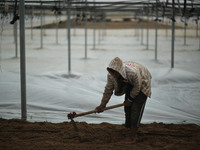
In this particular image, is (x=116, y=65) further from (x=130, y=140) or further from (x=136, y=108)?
(x=130, y=140)

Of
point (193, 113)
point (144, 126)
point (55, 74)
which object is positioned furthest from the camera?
point (55, 74)

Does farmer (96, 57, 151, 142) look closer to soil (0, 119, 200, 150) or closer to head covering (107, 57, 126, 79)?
head covering (107, 57, 126, 79)

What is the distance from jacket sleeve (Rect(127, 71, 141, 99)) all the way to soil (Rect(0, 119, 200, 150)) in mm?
552

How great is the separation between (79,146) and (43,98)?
1960mm

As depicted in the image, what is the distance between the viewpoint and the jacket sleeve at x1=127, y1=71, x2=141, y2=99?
2.93m

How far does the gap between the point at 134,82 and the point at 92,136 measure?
0.84 metres

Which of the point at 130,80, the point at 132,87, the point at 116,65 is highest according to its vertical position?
the point at 116,65

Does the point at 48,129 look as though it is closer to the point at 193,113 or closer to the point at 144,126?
the point at 144,126

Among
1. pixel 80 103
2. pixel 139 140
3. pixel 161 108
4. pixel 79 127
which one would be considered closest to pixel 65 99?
pixel 80 103

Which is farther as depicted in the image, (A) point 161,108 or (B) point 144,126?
(A) point 161,108

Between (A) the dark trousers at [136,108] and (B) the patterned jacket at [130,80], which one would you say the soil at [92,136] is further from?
(B) the patterned jacket at [130,80]

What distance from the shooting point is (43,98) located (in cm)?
475

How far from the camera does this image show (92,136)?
330 centimetres

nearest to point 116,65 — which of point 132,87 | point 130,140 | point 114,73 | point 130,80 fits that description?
point 114,73
